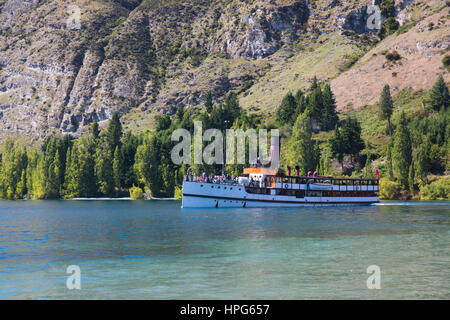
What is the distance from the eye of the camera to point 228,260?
37750mm

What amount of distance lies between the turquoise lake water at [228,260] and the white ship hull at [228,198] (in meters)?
28.0

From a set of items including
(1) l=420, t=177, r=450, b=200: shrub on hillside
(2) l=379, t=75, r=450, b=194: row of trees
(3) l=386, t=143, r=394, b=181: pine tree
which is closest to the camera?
(1) l=420, t=177, r=450, b=200: shrub on hillside

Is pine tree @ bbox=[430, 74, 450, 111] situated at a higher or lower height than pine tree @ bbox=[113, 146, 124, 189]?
higher

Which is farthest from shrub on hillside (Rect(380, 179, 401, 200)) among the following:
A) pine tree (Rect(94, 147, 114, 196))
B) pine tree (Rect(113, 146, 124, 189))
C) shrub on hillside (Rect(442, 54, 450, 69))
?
shrub on hillside (Rect(442, 54, 450, 69))

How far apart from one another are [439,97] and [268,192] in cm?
7800

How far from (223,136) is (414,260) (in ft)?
351

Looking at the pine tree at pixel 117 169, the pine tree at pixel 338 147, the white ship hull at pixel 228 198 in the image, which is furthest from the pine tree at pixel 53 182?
the pine tree at pixel 338 147

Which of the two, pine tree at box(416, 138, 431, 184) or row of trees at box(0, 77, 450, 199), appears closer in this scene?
pine tree at box(416, 138, 431, 184)

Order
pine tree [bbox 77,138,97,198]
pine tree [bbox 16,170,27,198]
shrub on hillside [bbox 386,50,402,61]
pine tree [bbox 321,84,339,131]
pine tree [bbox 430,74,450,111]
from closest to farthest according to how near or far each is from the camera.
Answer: pine tree [bbox 77,138,97,198] < pine tree [bbox 430,74,450,111] < pine tree [bbox 16,170,27,198] < pine tree [bbox 321,84,339,131] < shrub on hillside [bbox 386,50,402,61]

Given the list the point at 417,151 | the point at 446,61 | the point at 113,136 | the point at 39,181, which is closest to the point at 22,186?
the point at 39,181

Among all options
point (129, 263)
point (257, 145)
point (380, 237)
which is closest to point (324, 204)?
point (257, 145)

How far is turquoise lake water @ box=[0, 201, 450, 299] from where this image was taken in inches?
1112

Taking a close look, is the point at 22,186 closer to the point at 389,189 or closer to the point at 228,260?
the point at 389,189

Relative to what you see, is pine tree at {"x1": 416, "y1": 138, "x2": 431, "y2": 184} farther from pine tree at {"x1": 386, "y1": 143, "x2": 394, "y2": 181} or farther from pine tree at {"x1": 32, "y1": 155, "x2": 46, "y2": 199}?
pine tree at {"x1": 32, "y1": 155, "x2": 46, "y2": 199}
